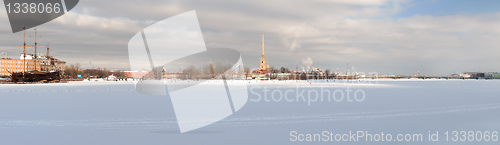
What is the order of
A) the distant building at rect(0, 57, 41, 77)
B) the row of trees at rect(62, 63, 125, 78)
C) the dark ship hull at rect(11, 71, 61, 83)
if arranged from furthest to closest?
1. the row of trees at rect(62, 63, 125, 78)
2. the distant building at rect(0, 57, 41, 77)
3. the dark ship hull at rect(11, 71, 61, 83)

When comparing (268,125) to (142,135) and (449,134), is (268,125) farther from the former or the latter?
(449,134)

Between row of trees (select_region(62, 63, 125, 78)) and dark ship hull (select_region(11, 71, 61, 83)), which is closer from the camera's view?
dark ship hull (select_region(11, 71, 61, 83))

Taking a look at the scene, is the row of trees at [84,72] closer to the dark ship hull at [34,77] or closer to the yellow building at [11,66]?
the yellow building at [11,66]

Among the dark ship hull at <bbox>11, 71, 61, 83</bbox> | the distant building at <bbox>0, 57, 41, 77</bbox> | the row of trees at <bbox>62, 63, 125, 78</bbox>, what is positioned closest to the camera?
the dark ship hull at <bbox>11, 71, 61, 83</bbox>

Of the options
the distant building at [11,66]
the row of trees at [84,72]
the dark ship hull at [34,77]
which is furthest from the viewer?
the row of trees at [84,72]

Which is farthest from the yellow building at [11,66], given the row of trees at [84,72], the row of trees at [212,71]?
the row of trees at [212,71]

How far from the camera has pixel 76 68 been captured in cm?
14762

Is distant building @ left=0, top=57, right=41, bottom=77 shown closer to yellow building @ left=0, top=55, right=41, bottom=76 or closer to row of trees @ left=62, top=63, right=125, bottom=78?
yellow building @ left=0, top=55, right=41, bottom=76

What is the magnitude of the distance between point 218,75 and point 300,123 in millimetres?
121447

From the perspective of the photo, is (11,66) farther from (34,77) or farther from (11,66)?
(34,77)

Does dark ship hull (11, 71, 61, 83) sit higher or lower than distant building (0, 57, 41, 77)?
lower

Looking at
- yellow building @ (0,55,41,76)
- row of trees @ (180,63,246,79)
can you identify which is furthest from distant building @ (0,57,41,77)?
row of trees @ (180,63,246,79)

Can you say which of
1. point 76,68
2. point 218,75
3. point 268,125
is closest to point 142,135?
point 268,125

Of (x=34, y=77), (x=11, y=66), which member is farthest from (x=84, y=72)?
(x=34, y=77)
